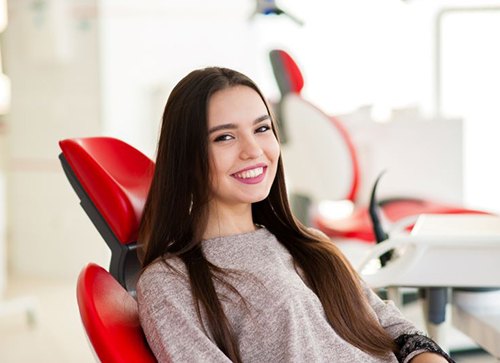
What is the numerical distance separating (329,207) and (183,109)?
2556mm

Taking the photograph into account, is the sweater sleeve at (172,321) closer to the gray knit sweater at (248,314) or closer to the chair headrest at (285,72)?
the gray knit sweater at (248,314)

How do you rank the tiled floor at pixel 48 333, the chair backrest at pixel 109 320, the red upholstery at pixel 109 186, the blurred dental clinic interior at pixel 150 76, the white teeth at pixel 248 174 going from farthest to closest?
1. the blurred dental clinic interior at pixel 150 76
2. the tiled floor at pixel 48 333
3. the red upholstery at pixel 109 186
4. the white teeth at pixel 248 174
5. the chair backrest at pixel 109 320

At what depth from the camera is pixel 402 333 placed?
1.42 m

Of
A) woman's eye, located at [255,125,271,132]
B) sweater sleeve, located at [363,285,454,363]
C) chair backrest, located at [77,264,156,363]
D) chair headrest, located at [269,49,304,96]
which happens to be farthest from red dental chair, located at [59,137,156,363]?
chair headrest, located at [269,49,304,96]

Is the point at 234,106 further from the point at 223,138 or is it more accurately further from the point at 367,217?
the point at 367,217

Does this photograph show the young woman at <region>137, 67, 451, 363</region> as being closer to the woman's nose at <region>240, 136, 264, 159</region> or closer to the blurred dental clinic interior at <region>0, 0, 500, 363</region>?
the woman's nose at <region>240, 136, 264, 159</region>

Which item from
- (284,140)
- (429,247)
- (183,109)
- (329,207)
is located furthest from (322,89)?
(183,109)

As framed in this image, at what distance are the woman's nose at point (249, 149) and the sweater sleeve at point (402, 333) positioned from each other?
1.12 ft

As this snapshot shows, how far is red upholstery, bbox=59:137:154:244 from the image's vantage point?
4.87 feet

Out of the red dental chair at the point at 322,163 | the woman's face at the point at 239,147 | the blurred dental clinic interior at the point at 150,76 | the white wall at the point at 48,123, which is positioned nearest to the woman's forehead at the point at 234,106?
the woman's face at the point at 239,147

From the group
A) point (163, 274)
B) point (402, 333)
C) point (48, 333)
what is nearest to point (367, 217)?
point (48, 333)

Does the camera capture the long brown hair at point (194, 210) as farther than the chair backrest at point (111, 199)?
No

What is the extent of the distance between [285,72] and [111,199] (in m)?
1.90

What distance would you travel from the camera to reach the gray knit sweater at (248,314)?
3.96ft
